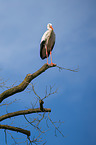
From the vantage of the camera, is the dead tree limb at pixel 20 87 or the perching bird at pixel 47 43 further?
the perching bird at pixel 47 43

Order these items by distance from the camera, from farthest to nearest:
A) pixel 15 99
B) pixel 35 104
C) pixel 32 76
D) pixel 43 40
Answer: pixel 43 40 < pixel 15 99 < pixel 32 76 < pixel 35 104

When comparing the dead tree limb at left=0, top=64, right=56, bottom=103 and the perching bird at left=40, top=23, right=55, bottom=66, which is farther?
the perching bird at left=40, top=23, right=55, bottom=66

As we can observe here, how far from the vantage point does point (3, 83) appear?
4.61 metres

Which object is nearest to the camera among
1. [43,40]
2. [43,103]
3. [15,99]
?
[43,103]

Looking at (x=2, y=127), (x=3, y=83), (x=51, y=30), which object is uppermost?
(x=51, y=30)

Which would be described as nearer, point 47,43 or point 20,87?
point 20,87

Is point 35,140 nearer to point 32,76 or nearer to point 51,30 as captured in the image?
point 32,76

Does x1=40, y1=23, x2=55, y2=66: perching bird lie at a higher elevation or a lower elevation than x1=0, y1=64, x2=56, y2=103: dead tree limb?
higher

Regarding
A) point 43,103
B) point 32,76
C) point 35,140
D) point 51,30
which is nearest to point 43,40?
point 51,30

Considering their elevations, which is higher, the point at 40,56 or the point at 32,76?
the point at 40,56

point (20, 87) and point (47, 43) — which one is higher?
point (47, 43)

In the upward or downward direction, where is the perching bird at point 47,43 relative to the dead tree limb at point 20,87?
upward

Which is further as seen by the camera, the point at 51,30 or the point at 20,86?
the point at 51,30

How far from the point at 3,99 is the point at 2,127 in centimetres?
57
